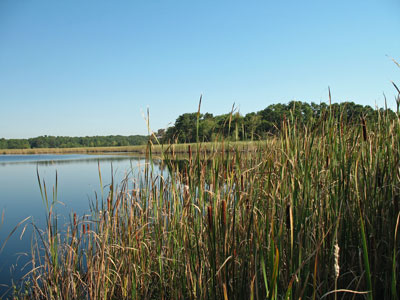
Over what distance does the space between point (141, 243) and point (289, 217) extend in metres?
1.58

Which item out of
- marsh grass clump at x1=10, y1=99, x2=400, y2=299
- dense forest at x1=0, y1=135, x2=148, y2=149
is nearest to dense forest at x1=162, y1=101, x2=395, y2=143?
marsh grass clump at x1=10, y1=99, x2=400, y2=299

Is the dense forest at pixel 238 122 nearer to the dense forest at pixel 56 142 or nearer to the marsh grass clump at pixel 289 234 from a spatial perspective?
the marsh grass clump at pixel 289 234

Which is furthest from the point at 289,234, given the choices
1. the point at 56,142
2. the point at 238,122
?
the point at 56,142

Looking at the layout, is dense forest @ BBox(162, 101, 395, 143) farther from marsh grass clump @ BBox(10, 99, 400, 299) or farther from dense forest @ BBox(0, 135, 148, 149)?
dense forest @ BBox(0, 135, 148, 149)

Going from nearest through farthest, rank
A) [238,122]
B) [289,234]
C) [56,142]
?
[289,234] → [238,122] → [56,142]

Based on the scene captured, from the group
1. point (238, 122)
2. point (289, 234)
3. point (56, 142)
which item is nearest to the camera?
point (289, 234)

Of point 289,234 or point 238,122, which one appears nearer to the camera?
point 289,234

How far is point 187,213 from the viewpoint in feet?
6.41

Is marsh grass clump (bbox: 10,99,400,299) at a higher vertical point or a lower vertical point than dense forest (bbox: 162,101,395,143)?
lower

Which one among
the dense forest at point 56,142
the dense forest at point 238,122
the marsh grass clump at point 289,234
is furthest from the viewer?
the dense forest at point 56,142

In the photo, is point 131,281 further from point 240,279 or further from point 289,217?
point 289,217

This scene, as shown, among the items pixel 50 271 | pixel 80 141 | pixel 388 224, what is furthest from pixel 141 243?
pixel 80 141

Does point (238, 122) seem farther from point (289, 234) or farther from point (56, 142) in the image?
point (56, 142)

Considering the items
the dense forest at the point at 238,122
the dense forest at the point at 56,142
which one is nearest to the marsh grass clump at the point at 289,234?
the dense forest at the point at 238,122
